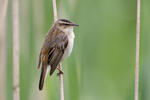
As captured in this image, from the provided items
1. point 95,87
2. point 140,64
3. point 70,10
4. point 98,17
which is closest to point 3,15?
point 70,10

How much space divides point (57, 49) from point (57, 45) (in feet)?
0.12

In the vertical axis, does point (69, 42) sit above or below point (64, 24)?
below

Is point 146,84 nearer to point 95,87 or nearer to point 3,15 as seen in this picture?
point 95,87

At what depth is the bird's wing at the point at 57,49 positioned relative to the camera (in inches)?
111

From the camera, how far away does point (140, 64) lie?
245cm

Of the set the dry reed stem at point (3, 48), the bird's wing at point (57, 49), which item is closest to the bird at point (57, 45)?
the bird's wing at point (57, 49)

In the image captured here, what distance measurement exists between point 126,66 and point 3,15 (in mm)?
980

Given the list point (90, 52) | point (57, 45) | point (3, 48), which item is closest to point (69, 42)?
point (57, 45)

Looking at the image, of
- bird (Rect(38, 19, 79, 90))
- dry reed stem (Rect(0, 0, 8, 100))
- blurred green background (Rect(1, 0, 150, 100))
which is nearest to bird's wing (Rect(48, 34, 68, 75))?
bird (Rect(38, 19, 79, 90))

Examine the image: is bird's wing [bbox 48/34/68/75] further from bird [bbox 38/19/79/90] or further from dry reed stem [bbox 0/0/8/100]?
dry reed stem [bbox 0/0/8/100]

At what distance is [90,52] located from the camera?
2551 millimetres

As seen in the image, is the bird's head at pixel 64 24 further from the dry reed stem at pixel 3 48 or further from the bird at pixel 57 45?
the dry reed stem at pixel 3 48

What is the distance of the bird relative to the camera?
2.80m

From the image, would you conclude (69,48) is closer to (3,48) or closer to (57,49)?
(57,49)
